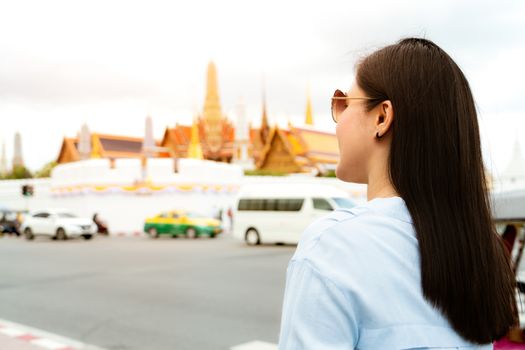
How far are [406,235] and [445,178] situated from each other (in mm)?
139

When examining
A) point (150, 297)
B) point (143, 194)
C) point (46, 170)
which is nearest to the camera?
point (150, 297)

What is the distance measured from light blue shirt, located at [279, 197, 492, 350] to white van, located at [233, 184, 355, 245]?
614 inches

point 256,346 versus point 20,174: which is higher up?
point 20,174

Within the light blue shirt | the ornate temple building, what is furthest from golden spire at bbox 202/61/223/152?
the light blue shirt

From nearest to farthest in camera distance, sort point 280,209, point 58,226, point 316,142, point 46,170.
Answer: point 280,209
point 58,226
point 316,142
point 46,170

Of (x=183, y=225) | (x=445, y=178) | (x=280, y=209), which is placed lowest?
(x=183, y=225)

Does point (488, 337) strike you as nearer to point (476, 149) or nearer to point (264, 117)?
point (476, 149)

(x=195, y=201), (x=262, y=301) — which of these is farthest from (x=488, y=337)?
(x=195, y=201)

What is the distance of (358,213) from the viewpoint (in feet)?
3.08

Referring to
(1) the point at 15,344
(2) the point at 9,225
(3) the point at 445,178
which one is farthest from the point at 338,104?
(2) the point at 9,225

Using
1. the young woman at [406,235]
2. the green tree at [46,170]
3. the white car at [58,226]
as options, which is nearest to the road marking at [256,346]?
the young woman at [406,235]

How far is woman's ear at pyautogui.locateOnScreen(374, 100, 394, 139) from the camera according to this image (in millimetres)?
1016

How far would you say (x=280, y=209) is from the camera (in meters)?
17.1

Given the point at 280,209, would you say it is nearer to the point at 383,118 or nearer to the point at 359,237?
the point at 383,118
